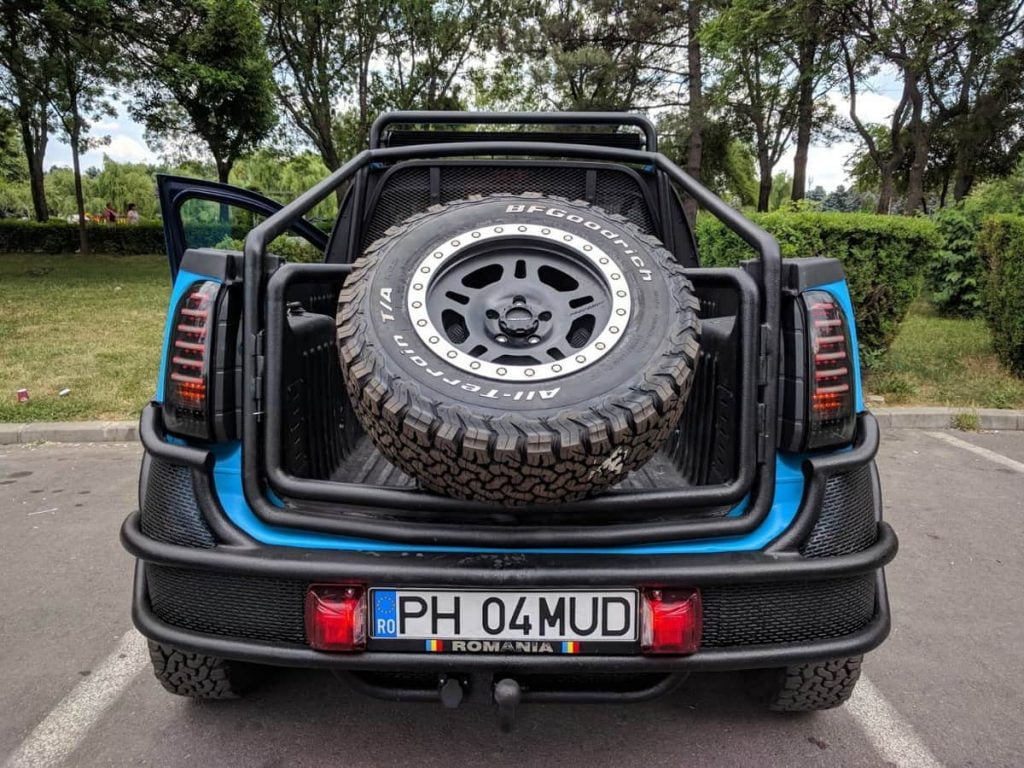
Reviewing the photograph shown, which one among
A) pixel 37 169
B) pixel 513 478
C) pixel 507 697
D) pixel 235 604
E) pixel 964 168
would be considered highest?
pixel 964 168

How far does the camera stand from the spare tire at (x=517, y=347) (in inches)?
58.4

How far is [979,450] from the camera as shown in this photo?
5.41 meters

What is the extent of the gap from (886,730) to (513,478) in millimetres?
1575

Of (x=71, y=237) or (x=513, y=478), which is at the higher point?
(x=513, y=478)

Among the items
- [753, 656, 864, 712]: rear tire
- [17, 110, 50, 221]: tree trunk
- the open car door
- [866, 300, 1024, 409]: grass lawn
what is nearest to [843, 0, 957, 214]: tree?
[866, 300, 1024, 409]: grass lawn

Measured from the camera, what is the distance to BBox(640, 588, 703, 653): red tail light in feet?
5.42

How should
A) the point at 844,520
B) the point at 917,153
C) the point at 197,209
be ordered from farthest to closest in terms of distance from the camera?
the point at 917,153 < the point at 197,209 < the point at 844,520

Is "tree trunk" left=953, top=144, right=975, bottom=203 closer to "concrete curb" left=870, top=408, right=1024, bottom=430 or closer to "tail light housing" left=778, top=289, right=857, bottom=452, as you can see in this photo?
"concrete curb" left=870, top=408, right=1024, bottom=430

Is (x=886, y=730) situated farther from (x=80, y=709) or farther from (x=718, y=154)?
(x=718, y=154)

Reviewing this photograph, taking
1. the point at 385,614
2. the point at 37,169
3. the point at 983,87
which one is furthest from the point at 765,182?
the point at 385,614

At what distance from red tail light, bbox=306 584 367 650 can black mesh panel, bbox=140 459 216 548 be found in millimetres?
301

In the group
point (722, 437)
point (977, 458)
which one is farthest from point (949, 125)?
point (722, 437)

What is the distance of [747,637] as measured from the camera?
170 cm

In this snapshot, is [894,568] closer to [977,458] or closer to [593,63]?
[977,458]
